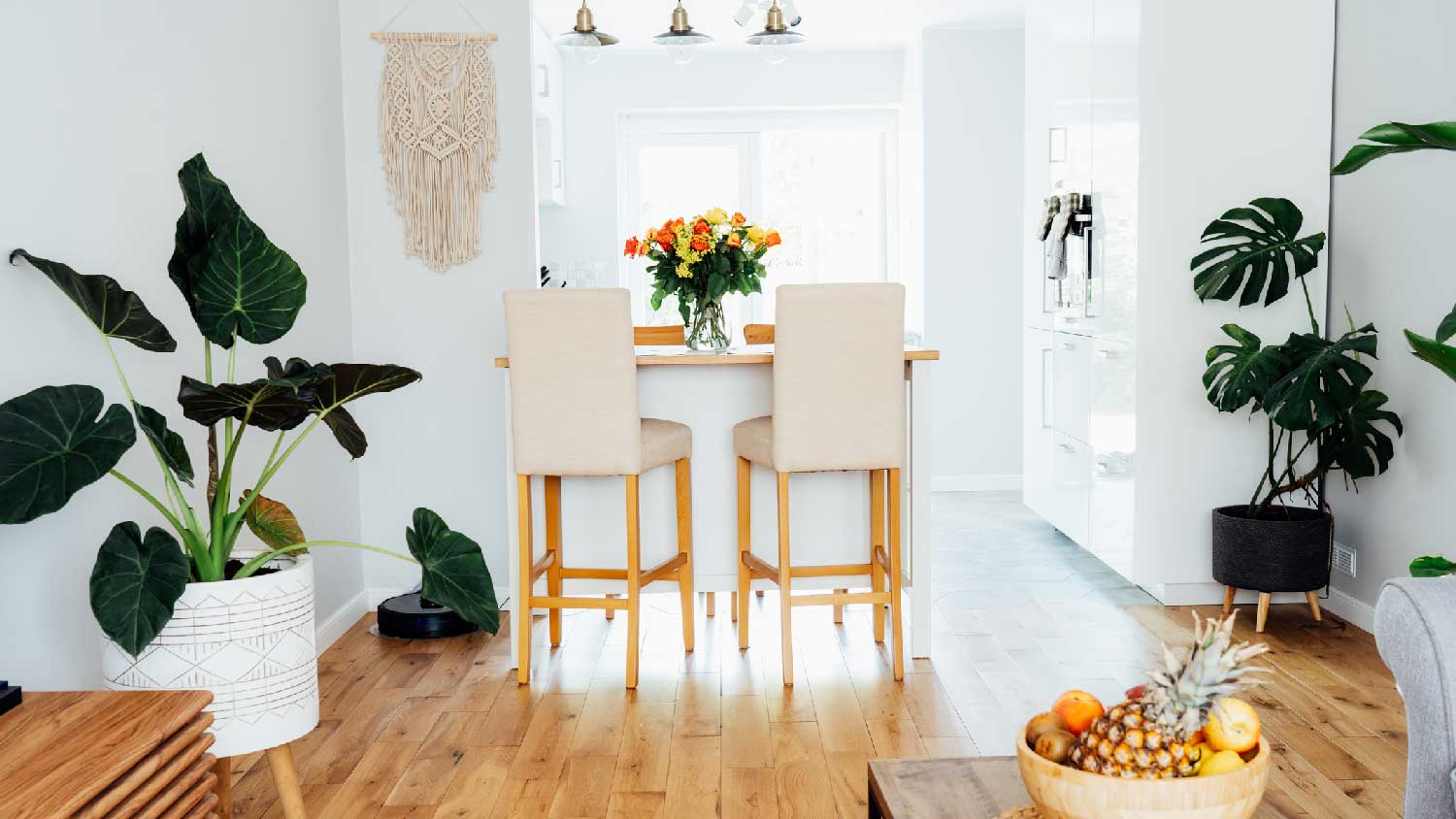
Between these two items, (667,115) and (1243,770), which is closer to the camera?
(1243,770)

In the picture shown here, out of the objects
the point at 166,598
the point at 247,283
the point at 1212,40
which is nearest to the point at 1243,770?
the point at 166,598

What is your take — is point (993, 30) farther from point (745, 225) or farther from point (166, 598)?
point (166, 598)

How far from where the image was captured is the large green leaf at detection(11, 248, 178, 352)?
2.05 m

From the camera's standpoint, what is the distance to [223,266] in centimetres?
221

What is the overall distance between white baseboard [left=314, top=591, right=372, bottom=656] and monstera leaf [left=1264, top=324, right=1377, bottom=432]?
292cm

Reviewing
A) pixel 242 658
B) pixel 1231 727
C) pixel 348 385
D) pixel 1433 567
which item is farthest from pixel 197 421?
pixel 1433 567

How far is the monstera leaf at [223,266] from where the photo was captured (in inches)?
87.0

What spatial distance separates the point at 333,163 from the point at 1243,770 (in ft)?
11.6

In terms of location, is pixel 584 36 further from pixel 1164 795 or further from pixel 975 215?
pixel 1164 795

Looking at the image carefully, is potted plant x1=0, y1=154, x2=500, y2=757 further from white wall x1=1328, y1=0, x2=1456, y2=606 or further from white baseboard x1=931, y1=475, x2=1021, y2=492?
white baseboard x1=931, y1=475, x2=1021, y2=492

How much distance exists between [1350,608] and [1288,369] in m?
0.83

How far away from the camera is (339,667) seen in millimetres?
3662

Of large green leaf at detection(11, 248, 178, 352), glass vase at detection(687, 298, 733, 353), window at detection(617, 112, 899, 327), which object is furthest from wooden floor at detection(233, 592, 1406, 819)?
window at detection(617, 112, 899, 327)

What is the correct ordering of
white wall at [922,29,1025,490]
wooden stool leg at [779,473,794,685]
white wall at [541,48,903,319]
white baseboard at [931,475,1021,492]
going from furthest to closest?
white wall at [541,48,903,319] < white baseboard at [931,475,1021,492] < white wall at [922,29,1025,490] < wooden stool leg at [779,473,794,685]
